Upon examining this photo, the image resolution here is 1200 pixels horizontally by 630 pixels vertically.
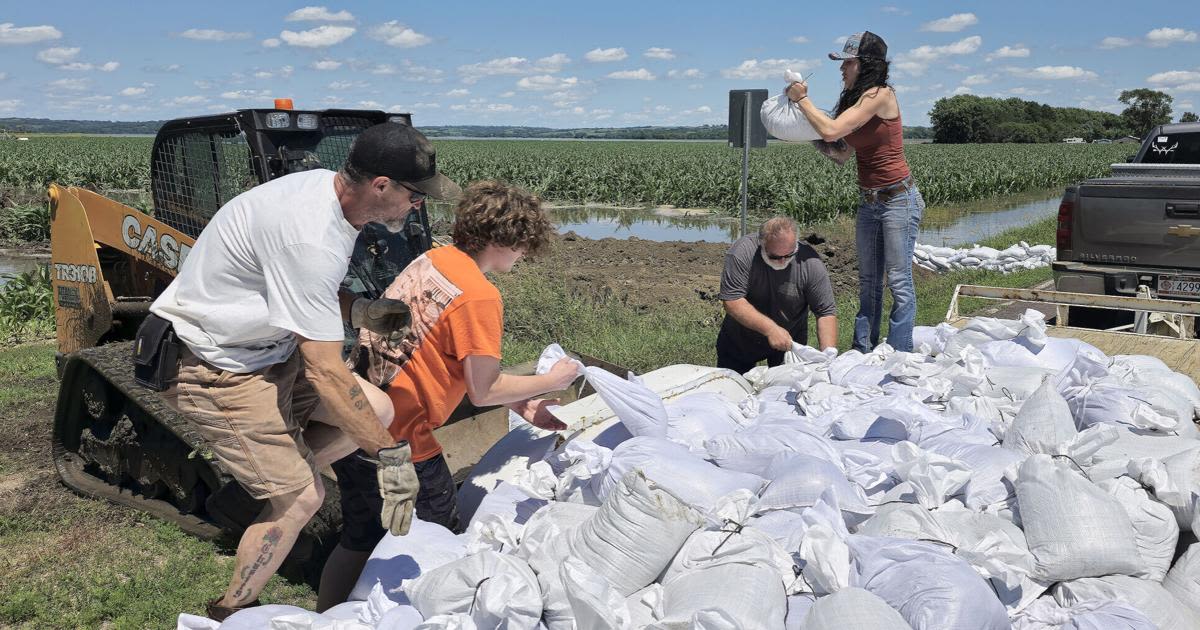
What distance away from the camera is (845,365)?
13.8 ft

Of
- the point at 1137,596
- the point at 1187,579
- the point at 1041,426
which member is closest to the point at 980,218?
the point at 1041,426

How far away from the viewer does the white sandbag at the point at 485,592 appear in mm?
2097

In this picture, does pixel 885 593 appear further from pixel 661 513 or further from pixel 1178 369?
pixel 1178 369

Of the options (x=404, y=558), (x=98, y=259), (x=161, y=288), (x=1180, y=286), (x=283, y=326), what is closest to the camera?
(x=283, y=326)

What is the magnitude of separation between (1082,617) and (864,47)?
3189 mm

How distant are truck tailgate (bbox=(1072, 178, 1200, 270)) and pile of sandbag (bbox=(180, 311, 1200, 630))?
3165 mm

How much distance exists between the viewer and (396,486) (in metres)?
2.45

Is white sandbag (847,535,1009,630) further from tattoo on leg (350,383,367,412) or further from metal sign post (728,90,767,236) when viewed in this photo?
metal sign post (728,90,767,236)

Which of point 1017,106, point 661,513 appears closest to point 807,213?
point 661,513

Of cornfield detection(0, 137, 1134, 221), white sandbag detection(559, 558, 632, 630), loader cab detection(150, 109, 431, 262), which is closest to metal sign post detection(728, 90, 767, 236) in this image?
loader cab detection(150, 109, 431, 262)

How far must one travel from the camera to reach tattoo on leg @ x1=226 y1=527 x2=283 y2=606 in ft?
8.66

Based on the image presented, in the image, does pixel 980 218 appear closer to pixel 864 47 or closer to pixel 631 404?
pixel 864 47

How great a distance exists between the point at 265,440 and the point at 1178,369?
176 inches

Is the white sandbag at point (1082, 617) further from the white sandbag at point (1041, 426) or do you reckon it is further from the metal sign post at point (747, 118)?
the metal sign post at point (747, 118)
